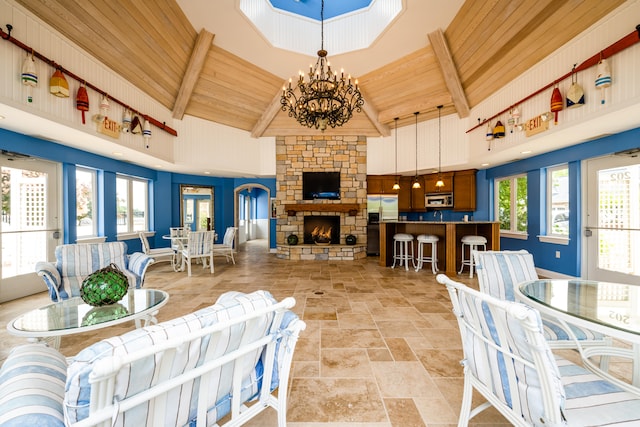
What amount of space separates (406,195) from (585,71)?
172 inches

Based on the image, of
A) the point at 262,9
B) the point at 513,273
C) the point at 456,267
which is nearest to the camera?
the point at 513,273

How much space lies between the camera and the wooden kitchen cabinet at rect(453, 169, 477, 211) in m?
6.41

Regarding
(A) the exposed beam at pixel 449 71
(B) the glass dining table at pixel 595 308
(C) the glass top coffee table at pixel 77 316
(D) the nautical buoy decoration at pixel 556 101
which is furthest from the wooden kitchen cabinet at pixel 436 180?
(C) the glass top coffee table at pixel 77 316

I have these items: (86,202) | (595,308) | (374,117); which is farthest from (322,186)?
(595,308)

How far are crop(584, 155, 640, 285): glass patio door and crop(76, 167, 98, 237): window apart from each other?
8803 millimetres

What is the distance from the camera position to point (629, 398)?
1.03 metres

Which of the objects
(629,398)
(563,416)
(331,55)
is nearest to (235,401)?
(563,416)

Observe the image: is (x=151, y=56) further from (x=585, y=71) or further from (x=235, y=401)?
(x=585, y=71)

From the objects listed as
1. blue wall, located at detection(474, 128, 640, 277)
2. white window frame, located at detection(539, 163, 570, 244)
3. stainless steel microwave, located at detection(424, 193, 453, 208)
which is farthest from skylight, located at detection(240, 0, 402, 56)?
white window frame, located at detection(539, 163, 570, 244)

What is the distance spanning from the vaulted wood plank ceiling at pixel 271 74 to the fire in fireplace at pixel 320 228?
2426 mm

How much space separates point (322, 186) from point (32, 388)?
21.3ft

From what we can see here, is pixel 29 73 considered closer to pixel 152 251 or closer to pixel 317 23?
pixel 152 251

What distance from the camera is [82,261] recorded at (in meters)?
2.88

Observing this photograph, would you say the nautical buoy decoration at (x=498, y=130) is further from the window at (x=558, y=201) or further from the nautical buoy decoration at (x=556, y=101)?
the window at (x=558, y=201)
